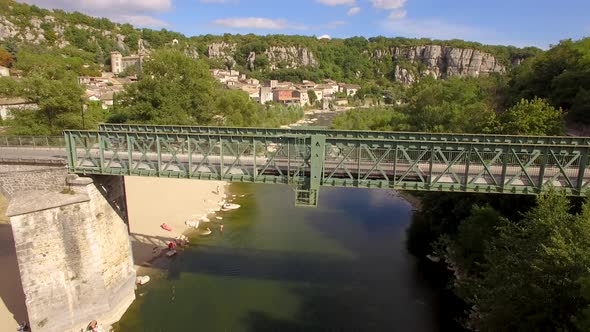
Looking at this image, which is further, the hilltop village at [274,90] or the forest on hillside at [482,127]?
the hilltop village at [274,90]

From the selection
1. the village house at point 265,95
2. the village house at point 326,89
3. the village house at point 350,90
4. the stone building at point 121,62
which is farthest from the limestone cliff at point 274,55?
the village house at point 265,95

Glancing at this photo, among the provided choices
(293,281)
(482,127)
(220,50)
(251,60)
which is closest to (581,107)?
(482,127)

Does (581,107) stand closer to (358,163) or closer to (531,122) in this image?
(531,122)

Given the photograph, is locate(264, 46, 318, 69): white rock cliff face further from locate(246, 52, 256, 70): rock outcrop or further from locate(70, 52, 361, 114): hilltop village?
locate(70, 52, 361, 114): hilltop village

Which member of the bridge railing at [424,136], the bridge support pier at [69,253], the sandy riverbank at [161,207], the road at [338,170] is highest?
the bridge railing at [424,136]

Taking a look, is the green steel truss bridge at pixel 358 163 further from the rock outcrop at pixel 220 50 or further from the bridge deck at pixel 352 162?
the rock outcrop at pixel 220 50
